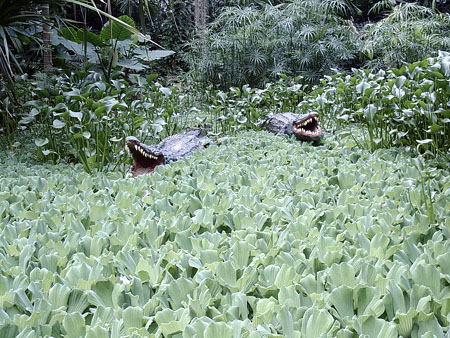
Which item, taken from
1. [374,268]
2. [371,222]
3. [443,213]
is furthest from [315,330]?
[443,213]

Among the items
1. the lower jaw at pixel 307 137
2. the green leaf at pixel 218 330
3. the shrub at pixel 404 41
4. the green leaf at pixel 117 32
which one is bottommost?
the lower jaw at pixel 307 137

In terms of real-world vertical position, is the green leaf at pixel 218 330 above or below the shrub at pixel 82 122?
above

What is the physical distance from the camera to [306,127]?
3.39 metres

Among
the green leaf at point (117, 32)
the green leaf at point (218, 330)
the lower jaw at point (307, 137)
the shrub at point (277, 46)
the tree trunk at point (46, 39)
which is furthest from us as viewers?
the shrub at point (277, 46)

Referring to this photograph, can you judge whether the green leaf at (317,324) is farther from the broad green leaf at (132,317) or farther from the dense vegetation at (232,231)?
the broad green leaf at (132,317)

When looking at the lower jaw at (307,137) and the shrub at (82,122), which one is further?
the lower jaw at (307,137)

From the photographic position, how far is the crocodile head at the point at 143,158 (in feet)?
8.68

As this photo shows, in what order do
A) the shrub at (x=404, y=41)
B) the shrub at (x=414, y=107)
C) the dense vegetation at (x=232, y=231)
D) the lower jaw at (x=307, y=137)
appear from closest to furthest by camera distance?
the dense vegetation at (x=232, y=231)
the shrub at (x=414, y=107)
the lower jaw at (x=307, y=137)
the shrub at (x=404, y=41)

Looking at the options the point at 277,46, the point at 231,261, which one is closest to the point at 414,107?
the point at 231,261

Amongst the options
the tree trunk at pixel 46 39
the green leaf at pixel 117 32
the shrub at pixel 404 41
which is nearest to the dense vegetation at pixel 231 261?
the tree trunk at pixel 46 39

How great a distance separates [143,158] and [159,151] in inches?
4.8

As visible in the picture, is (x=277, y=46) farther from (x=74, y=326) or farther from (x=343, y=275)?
(x=74, y=326)

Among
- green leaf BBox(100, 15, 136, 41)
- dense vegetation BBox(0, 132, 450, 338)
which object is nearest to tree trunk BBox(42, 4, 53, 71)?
green leaf BBox(100, 15, 136, 41)

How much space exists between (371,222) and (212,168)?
1.18 metres
